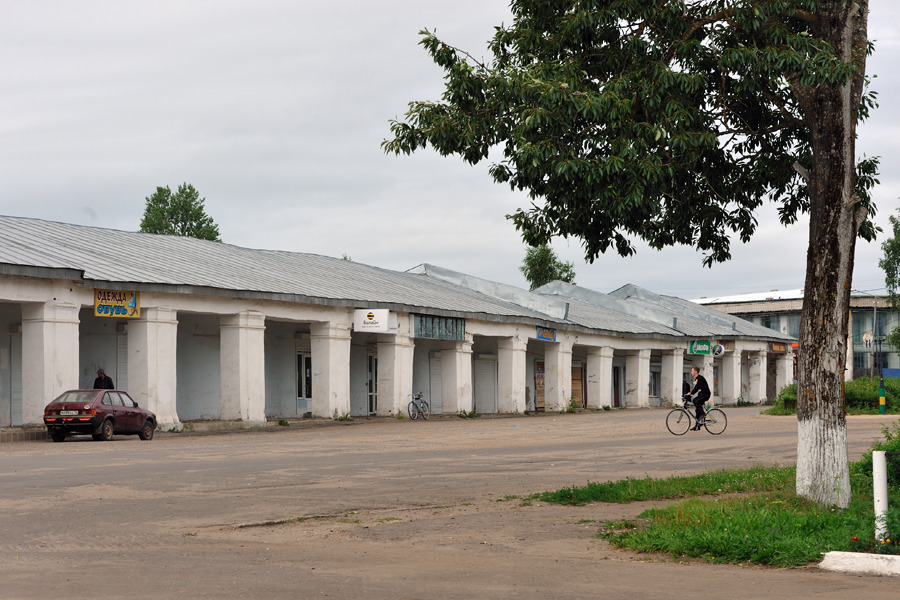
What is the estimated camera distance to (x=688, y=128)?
12.3m

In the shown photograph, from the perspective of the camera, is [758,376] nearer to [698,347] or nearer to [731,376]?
[731,376]

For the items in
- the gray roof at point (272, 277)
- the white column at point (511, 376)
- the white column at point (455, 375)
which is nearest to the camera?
the gray roof at point (272, 277)

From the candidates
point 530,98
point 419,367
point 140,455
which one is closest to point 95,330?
point 140,455

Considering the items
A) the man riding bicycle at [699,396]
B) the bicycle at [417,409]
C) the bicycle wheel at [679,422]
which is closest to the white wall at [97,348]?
the bicycle at [417,409]

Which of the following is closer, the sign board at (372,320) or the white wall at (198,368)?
the white wall at (198,368)

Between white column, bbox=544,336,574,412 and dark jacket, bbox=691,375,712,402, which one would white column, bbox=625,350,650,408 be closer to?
white column, bbox=544,336,574,412

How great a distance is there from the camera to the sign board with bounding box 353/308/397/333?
35312 millimetres

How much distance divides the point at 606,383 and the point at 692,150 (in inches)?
1562

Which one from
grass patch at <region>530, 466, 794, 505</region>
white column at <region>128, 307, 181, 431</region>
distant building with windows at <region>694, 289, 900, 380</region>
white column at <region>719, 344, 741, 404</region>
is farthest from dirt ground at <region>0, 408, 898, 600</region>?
distant building with windows at <region>694, 289, 900, 380</region>

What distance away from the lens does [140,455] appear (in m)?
20.3

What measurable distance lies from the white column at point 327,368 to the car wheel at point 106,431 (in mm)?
10131

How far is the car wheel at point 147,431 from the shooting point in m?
26.4

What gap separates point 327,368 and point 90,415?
10.9 metres

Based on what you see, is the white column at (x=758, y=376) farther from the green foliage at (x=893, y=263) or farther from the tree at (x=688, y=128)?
the tree at (x=688, y=128)
